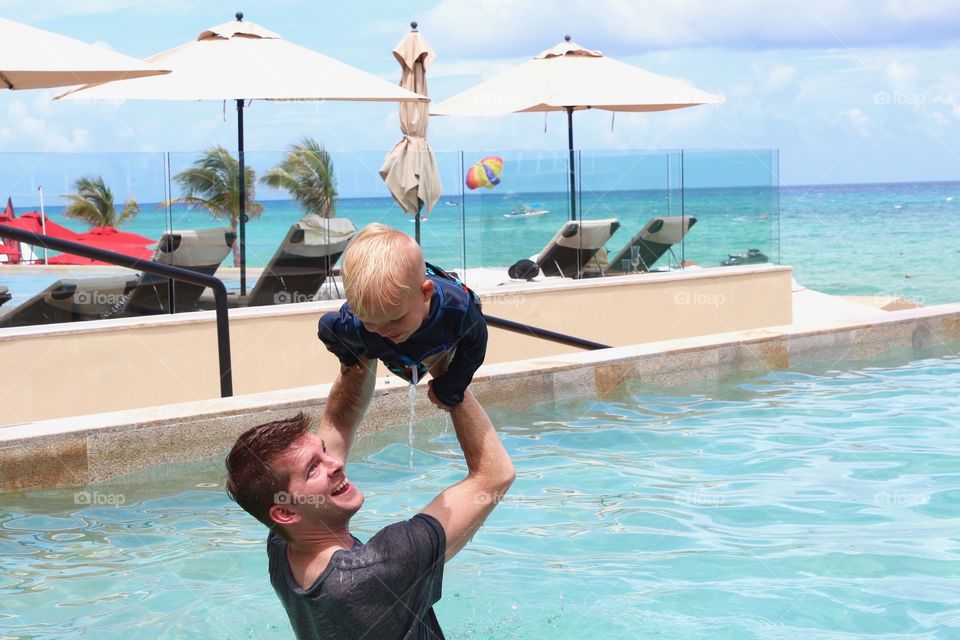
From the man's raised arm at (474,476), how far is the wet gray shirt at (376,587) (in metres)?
0.04

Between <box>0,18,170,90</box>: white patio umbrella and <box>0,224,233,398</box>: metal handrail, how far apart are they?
163cm

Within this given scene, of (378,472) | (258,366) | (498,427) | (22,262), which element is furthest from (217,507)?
(22,262)

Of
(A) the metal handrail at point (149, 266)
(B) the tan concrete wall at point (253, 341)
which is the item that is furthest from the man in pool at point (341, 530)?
(B) the tan concrete wall at point (253, 341)

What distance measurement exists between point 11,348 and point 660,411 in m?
4.67

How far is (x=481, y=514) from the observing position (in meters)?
2.95

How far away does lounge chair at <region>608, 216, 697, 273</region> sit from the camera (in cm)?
1195

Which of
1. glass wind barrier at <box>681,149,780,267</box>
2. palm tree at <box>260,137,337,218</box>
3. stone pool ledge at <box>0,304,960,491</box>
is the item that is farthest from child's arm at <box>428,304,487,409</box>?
glass wind barrier at <box>681,149,780,267</box>

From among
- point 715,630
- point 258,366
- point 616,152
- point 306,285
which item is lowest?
point 715,630

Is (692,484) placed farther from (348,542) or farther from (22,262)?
(22,262)

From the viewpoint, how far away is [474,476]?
2.92 m

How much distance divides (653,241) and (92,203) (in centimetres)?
595

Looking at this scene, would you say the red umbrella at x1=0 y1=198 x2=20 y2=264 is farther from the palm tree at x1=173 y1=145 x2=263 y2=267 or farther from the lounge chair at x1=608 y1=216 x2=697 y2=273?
the lounge chair at x1=608 y1=216 x2=697 y2=273

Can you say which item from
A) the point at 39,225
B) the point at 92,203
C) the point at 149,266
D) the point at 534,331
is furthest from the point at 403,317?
the point at 39,225

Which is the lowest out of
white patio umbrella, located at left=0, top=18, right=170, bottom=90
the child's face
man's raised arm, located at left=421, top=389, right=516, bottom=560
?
man's raised arm, located at left=421, top=389, right=516, bottom=560
